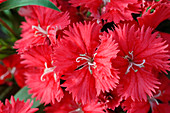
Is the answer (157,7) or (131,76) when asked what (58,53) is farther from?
(157,7)

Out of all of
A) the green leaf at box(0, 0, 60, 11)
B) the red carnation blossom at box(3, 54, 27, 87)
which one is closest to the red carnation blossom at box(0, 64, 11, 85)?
the red carnation blossom at box(3, 54, 27, 87)

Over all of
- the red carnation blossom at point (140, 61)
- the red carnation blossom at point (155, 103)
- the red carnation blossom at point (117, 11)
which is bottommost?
the red carnation blossom at point (155, 103)

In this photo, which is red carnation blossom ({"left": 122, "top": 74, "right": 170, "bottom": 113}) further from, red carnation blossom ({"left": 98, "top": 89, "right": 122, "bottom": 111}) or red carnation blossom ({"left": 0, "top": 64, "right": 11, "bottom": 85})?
red carnation blossom ({"left": 0, "top": 64, "right": 11, "bottom": 85})

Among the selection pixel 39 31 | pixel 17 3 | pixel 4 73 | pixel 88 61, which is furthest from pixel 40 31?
pixel 4 73

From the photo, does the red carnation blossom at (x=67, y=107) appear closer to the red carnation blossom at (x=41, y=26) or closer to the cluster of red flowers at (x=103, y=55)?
the cluster of red flowers at (x=103, y=55)

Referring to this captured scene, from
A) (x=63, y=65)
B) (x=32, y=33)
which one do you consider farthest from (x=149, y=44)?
(x=32, y=33)

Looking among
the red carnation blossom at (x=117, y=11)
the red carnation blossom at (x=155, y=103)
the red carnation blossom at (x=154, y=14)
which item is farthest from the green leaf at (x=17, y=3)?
the red carnation blossom at (x=155, y=103)

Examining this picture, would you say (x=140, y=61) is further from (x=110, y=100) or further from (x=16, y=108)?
(x=16, y=108)
